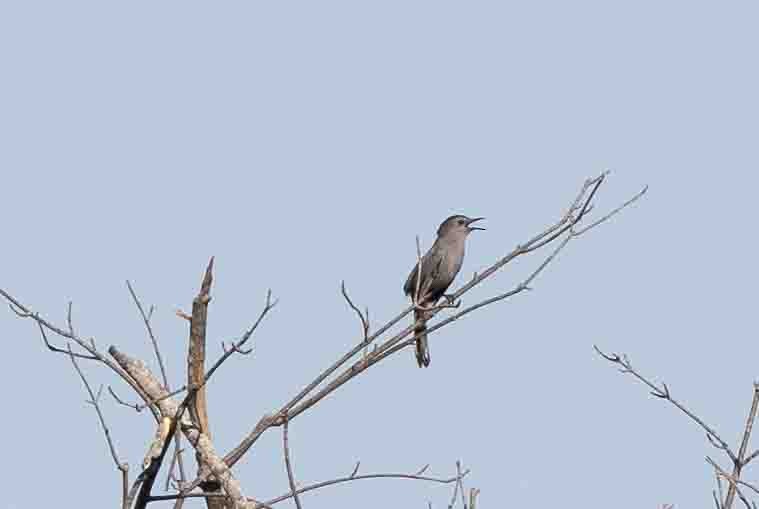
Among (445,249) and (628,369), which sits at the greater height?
(445,249)

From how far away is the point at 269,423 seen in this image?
4.49m

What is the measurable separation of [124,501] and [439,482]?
1675mm

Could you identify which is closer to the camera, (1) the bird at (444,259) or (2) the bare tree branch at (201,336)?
(2) the bare tree branch at (201,336)

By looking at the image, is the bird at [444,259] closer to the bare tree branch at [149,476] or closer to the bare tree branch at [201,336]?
the bare tree branch at [201,336]

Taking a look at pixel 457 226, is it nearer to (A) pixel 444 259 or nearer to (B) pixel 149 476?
(A) pixel 444 259

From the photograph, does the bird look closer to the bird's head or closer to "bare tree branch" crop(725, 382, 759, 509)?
the bird's head

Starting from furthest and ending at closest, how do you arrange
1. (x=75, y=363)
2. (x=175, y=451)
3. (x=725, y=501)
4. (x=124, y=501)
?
(x=75, y=363) → (x=725, y=501) → (x=175, y=451) → (x=124, y=501)

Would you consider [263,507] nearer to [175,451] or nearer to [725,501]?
[175,451]

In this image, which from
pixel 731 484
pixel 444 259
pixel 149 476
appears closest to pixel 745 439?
pixel 731 484

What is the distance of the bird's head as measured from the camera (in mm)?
12562

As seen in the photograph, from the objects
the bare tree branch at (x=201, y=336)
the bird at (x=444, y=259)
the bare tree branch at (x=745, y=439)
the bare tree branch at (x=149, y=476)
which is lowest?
the bare tree branch at (x=149, y=476)

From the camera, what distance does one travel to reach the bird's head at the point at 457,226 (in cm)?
1256

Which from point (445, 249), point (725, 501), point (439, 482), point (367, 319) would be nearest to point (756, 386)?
point (725, 501)

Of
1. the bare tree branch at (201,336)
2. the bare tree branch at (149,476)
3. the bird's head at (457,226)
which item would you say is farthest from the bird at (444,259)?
the bare tree branch at (149,476)
